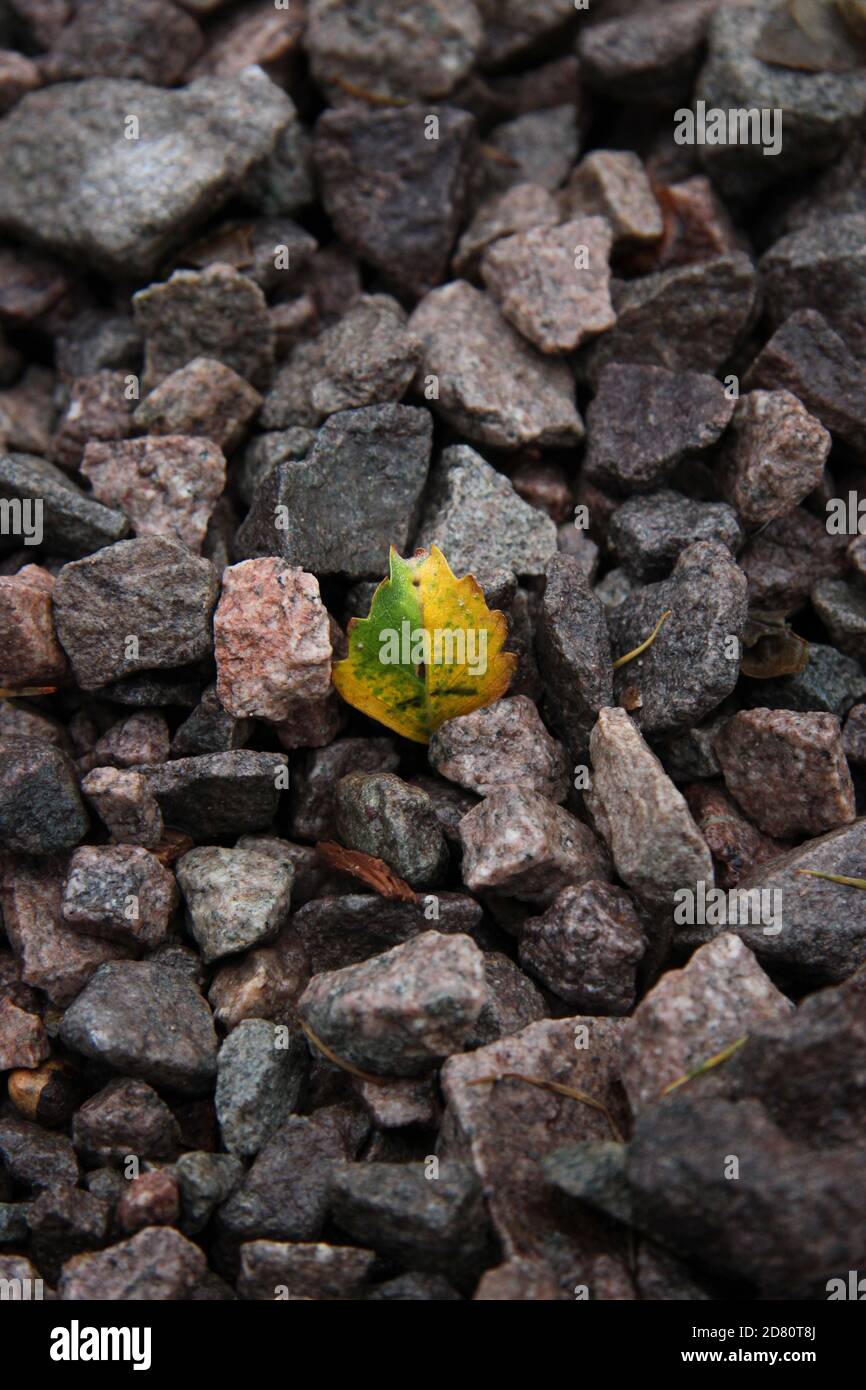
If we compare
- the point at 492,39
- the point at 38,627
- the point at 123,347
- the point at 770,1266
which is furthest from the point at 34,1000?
the point at 492,39

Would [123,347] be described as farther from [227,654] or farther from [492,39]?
[492,39]

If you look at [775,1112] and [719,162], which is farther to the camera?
[719,162]

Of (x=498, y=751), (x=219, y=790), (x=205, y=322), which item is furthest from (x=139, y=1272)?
(x=205, y=322)

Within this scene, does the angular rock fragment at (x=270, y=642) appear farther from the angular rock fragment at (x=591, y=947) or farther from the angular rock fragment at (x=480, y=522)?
the angular rock fragment at (x=591, y=947)

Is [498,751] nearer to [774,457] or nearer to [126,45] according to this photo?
[774,457]

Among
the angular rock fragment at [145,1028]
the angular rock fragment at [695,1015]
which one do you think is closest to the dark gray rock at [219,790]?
the angular rock fragment at [145,1028]

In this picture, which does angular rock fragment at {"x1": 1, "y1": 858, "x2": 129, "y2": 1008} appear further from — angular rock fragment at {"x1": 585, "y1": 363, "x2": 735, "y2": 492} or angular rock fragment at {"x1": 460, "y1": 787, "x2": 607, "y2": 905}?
angular rock fragment at {"x1": 585, "y1": 363, "x2": 735, "y2": 492}


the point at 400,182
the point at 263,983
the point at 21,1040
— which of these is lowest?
the point at 21,1040
